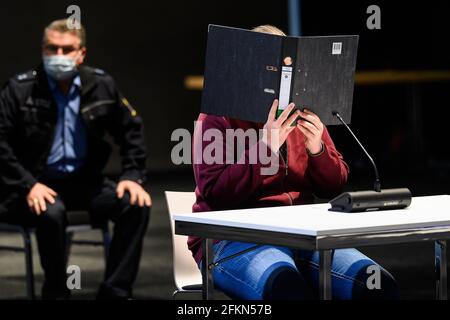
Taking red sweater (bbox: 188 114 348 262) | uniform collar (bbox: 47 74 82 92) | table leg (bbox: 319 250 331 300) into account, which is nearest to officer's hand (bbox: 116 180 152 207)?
uniform collar (bbox: 47 74 82 92)

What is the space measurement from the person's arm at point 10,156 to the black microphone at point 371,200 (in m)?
2.25

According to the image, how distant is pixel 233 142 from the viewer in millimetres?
3352

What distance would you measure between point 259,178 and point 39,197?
1924 millimetres

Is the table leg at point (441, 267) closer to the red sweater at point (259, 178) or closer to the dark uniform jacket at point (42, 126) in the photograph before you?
the red sweater at point (259, 178)

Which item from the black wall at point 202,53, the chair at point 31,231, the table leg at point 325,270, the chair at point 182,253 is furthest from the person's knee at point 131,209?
the black wall at point 202,53

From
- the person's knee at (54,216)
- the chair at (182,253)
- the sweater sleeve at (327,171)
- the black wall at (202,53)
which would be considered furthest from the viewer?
the black wall at (202,53)

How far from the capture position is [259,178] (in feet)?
10.9

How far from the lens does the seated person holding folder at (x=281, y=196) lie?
10.2 ft

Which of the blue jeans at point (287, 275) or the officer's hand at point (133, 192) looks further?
the officer's hand at point (133, 192)

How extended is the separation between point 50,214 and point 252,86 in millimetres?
2007

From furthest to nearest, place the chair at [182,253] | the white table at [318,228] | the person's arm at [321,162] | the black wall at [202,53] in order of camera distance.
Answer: the black wall at [202,53] < the chair at [182,253] < the person's arm at [321,162] < the white table at [318,228]

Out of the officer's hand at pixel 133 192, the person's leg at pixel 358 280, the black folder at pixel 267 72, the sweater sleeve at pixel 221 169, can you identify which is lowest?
the officer's hand at pixel 133 192

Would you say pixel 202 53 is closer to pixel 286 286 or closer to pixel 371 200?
pixel 371 200
